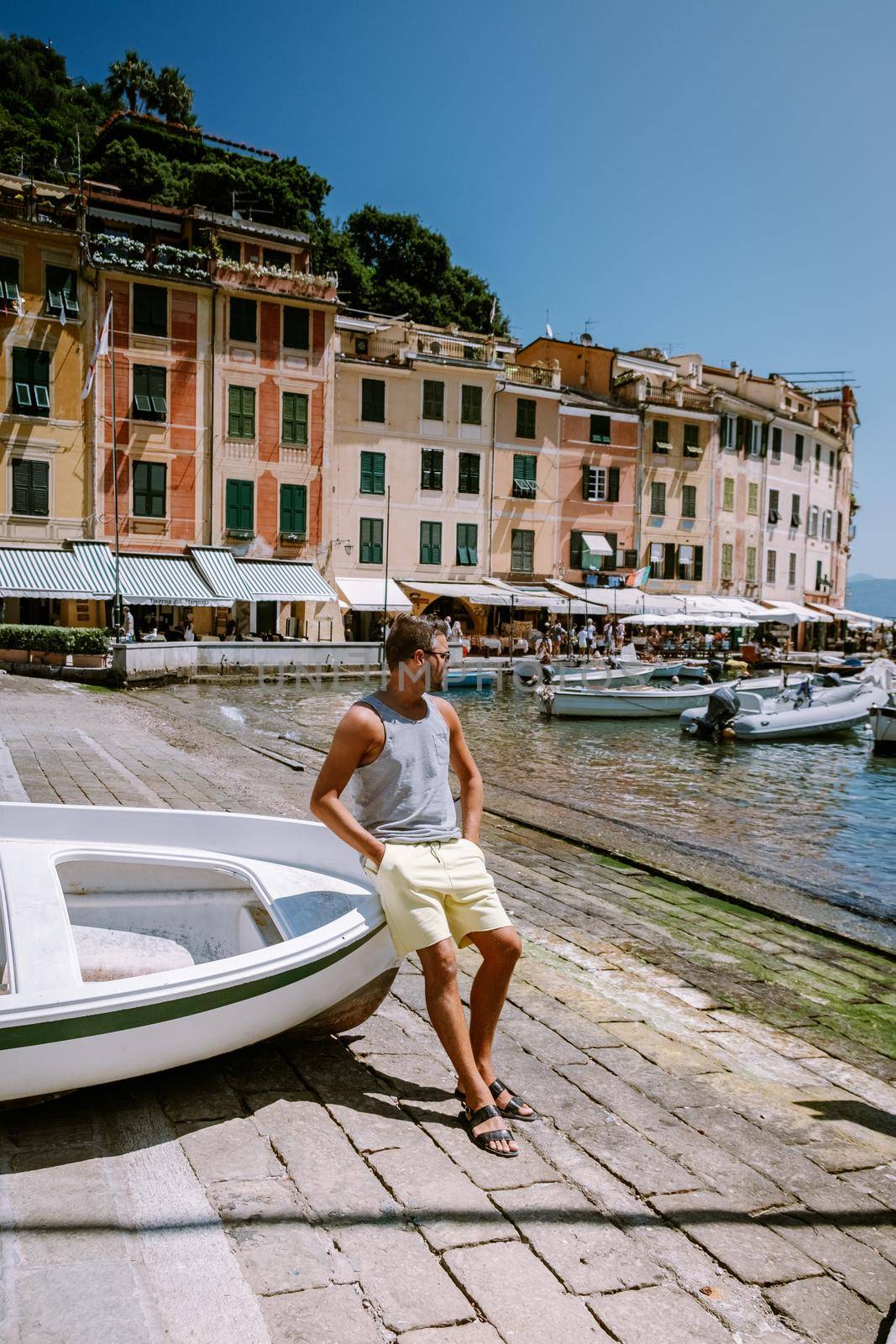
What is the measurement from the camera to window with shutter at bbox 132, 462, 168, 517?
32.3m

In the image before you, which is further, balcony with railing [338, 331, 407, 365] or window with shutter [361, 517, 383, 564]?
balcony with railing [338, 331, 407, 365]

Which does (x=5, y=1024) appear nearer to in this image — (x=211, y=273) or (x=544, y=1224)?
(x=544, y=1224)

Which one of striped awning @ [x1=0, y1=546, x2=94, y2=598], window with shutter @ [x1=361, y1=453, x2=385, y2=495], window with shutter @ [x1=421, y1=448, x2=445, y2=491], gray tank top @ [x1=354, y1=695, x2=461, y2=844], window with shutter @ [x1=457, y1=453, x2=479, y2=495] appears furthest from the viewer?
window with shutter @ [x1=457, y1=453, x2=479, y2=495]

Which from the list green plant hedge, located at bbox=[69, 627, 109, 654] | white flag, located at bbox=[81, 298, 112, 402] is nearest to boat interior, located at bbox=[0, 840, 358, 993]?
green plant hedge, located at bbox=[69, 627, 109, 654]

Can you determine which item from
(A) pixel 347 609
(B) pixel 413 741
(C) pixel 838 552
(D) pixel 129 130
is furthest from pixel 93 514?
(C) pixel 838 552

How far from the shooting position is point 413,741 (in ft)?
12.5

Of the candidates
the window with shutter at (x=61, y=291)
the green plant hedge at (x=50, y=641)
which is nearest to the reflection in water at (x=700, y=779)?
the green plant hedge at (x=50, y=641)

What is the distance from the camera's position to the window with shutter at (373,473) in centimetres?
3709

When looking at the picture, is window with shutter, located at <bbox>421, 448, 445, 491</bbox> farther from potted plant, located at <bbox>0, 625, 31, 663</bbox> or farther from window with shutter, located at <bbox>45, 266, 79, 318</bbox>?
potted plant, located at <bbox>0, 625, 31, 663</bbox>

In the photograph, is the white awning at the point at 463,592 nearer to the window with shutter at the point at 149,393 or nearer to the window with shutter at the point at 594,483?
the window with shutter at the point at 594,483

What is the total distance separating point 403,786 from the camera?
12.5ft

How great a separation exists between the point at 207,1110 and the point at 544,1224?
1235 mm

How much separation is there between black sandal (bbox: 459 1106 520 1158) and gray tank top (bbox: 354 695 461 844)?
966mm

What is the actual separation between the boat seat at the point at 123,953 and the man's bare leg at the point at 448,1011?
1289mm
